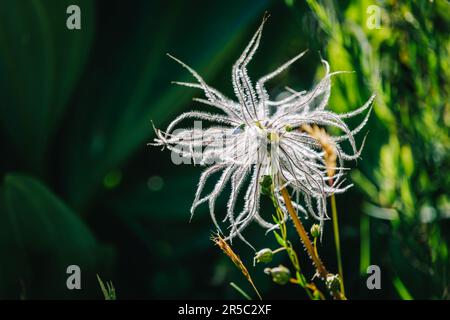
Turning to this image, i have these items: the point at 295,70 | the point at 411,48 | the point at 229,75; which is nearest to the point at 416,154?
the point at 411,48

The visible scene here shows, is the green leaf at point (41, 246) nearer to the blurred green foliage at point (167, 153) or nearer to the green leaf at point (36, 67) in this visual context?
the blurred green foliage at point (167, 153)

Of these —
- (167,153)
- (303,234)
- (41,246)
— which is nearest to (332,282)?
(303,234)

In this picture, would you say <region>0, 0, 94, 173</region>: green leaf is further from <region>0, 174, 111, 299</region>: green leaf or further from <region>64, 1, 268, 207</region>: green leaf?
<region>0, 174, 111, 299</region>: green leaf

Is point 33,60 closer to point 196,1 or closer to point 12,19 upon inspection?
point 12,19

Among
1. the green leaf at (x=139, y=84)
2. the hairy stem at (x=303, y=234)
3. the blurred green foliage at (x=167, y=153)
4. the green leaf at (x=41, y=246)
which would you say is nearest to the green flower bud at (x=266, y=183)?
the hairy stem at (x=303, y=234)

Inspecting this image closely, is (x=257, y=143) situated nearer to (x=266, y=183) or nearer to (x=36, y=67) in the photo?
(x=266, y=183)

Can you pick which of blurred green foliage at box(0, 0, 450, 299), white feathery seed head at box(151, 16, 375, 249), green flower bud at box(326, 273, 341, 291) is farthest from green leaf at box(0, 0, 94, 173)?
green flower bud at box(326, 273, 341, 291)
